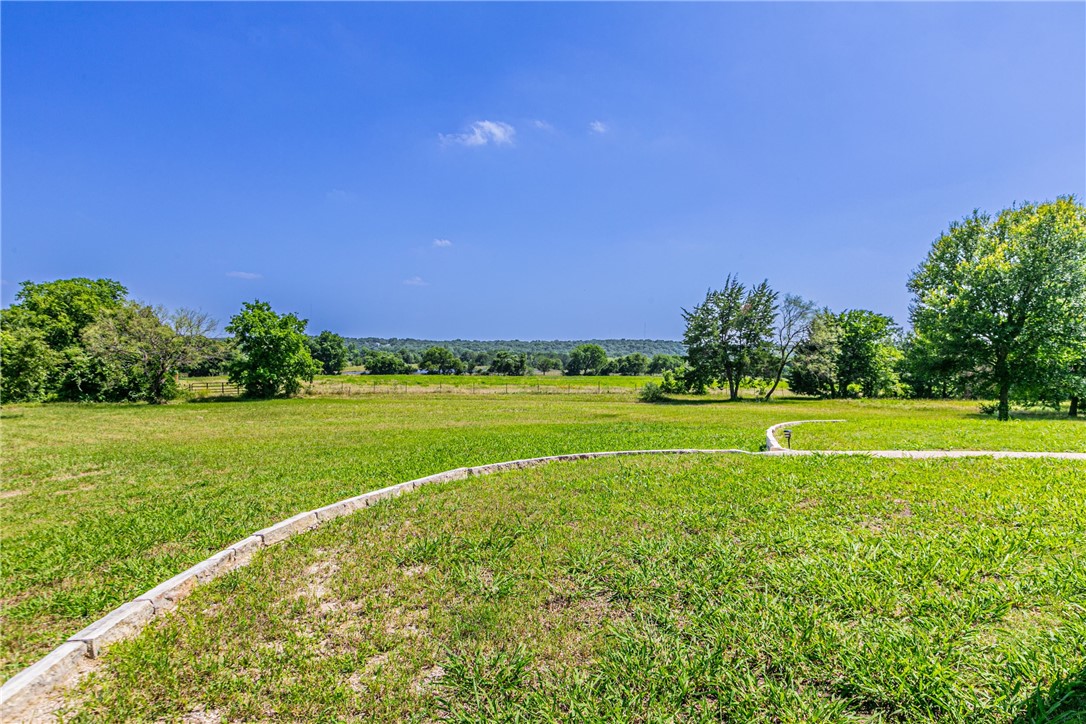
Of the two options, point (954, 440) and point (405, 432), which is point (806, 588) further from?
point (405, 432)

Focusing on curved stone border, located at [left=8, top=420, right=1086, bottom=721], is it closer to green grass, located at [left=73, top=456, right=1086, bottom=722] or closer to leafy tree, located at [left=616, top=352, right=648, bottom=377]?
green grass, located at [left=73, top=456, right=1086, bottom=722]

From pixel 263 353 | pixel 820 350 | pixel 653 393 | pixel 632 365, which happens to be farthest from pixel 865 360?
pixel 632 365

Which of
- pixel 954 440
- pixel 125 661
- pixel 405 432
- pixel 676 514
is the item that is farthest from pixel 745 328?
pixel 125 661

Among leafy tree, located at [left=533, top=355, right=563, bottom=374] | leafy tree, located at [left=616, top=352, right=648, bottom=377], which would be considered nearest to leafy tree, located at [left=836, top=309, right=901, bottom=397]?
leafy tree, located at [left=616, top=352, right=648, bottom=377]

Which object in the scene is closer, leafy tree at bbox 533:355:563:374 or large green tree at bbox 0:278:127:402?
large green tree at bbox 0:278:127:402

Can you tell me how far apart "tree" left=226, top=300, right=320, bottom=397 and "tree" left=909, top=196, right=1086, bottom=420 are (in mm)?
→ 41151

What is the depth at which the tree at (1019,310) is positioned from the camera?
56.4ft

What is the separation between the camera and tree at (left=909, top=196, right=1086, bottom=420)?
17203mm

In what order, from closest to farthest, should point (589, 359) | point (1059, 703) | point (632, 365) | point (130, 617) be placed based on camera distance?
point (1059, 703)
point (130, 617)
point (632, 365)
point (589, 359)

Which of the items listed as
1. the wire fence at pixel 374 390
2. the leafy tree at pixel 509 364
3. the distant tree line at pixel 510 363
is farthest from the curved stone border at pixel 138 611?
the leafy tree at pixel 509 364

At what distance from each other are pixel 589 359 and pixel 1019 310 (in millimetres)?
90241

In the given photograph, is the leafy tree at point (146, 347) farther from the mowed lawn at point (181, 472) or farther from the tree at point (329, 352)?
the tree at point (329, 352)

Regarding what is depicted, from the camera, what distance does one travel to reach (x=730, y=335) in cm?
3612

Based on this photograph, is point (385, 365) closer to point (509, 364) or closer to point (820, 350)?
point (509, 364)
